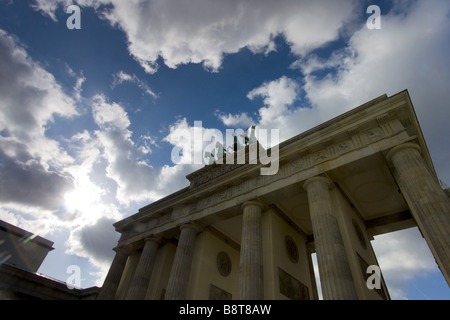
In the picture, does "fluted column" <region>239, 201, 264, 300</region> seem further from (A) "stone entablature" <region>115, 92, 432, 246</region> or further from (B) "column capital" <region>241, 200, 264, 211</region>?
(A) "stone entablature" <region>115, 92, 432, 246</region>

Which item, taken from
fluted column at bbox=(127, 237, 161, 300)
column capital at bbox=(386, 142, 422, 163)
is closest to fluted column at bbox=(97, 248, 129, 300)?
fluted column at bbox=(127, 237, 161, 300)

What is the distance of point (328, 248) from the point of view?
1125cm

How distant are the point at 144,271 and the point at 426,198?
17.6m

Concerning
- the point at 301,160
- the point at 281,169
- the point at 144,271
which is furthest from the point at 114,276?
the point at 301,160

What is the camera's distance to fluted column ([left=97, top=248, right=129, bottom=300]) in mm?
20188

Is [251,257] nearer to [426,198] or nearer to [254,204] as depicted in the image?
[254,204]

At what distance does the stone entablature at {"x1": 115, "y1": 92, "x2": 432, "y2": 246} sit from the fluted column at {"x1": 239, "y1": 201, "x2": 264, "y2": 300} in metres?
1.00
